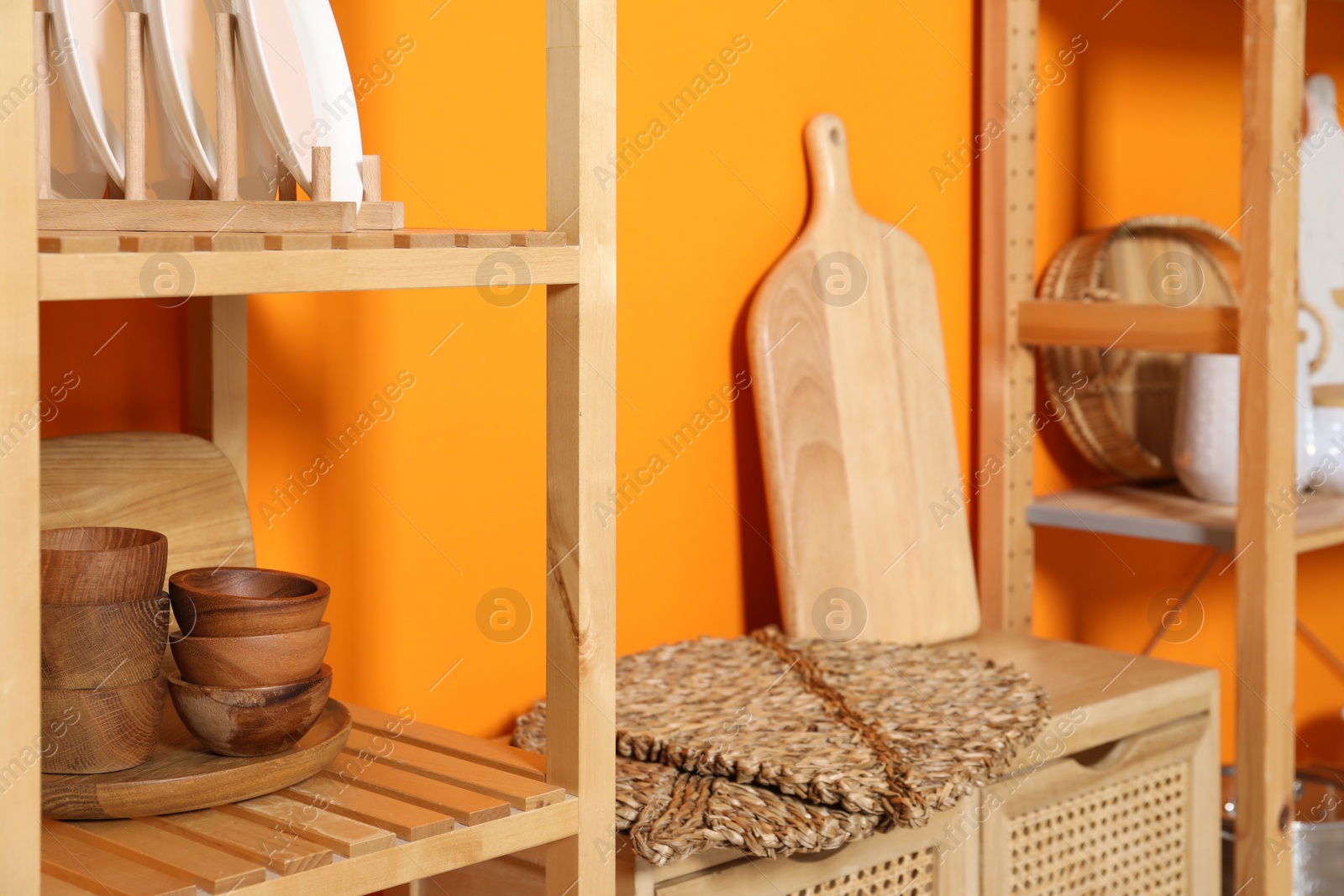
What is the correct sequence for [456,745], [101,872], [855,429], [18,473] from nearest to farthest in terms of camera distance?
[18,473]
[101,872]
[456,745]
[855,429]

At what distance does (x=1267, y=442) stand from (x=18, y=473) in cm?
134

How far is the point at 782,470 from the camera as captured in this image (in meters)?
1.61

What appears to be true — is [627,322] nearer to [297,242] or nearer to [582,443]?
[582,443]

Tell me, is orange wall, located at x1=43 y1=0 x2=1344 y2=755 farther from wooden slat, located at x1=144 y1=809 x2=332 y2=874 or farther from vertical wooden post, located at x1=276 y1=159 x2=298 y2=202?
wooden slat, located at x1=144 y1=809 x2=332 y2=874

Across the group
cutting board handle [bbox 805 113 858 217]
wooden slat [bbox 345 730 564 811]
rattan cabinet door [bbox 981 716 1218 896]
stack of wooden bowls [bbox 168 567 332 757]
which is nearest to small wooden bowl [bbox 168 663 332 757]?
stack of wooden bowls [bbox 168 567 332 757]

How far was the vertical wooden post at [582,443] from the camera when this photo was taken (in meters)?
0.91

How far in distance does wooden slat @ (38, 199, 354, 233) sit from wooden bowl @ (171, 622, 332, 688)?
0.25 meters

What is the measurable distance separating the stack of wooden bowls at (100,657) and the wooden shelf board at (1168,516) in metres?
1.24

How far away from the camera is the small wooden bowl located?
0.87m

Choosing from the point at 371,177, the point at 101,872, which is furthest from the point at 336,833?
the point at 371,177

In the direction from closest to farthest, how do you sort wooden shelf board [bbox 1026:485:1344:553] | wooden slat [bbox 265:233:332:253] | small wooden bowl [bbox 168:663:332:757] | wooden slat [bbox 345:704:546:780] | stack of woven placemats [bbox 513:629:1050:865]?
1. wooden slat [bbox 265:233:332:253]
2. small wooden bowl [bbox 168:663:332:757]
3. wooden slat [bbox 345:704:546:780]
4. stack of woven placemats [bbox 513:629:1050:865]
5. wooden shelf board [bbox 1026:485:1344:553]

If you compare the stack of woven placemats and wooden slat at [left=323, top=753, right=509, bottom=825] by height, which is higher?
wooden slat at [left=323, top=753, right=509, bottom=825]

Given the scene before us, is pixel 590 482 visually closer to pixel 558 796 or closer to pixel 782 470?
pixel 558 796

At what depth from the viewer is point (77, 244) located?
0.70 metres
